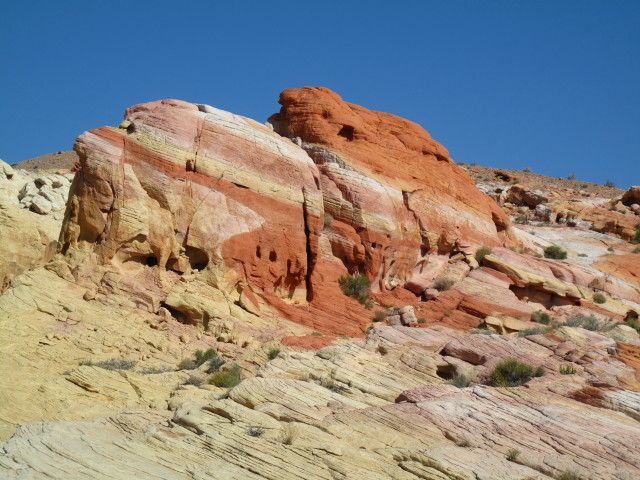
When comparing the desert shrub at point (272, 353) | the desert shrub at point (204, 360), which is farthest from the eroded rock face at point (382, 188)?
the desert shrub at point (204, 360)

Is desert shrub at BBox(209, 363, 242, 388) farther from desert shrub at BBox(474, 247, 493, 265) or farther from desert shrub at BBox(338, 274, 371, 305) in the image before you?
desert shrub at BBox(474, 247, 493, 265)

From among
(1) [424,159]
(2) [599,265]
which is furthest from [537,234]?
(1) [424,159]

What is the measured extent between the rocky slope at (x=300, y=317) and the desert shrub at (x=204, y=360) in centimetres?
14

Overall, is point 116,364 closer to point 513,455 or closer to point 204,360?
point 204,360

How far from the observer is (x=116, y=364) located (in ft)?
52.1

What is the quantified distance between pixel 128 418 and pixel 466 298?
16320 mm

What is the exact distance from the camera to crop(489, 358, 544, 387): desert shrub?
46.3 feet

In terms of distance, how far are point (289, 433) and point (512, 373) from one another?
18.6 feet

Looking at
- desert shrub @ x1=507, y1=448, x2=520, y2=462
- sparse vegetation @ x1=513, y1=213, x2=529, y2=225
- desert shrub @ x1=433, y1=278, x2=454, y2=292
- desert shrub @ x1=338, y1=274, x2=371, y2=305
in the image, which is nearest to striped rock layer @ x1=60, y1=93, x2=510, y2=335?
desert shrub @ x1=338, y1=274, x2=371, y2=305

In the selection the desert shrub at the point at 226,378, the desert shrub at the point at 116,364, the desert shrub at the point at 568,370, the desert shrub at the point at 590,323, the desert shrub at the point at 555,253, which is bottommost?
the desert shrub at the point at 116,364

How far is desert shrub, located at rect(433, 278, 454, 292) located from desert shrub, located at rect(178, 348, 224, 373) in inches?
446

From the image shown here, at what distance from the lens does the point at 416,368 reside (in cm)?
1480

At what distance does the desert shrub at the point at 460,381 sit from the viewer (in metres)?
14.0

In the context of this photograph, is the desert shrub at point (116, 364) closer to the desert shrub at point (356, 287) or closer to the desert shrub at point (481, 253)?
the desert shrub at point (356, 287)
